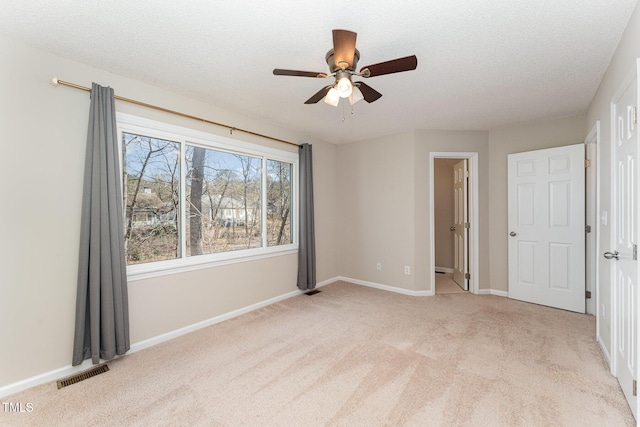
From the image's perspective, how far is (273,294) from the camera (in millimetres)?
3805

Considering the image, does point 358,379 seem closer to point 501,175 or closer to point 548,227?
point 548,227

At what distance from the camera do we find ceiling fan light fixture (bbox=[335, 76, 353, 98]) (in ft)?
5.71

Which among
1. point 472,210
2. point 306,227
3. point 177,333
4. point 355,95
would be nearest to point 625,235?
point 355,95

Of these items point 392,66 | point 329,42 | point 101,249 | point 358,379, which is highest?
point 329,42

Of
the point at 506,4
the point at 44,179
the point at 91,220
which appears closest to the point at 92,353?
the point at 91,220

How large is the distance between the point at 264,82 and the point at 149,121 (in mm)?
1147

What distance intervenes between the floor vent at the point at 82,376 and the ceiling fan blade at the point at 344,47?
9.42 ft

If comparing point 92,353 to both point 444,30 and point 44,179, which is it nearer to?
point 44,179

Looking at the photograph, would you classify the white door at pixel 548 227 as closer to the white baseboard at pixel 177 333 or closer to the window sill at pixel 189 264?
the white baseboard at pixel 177 333

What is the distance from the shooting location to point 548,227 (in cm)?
354

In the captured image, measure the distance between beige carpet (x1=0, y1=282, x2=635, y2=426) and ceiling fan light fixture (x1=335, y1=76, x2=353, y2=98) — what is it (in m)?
2.01

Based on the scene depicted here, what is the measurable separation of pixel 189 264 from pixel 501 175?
13.9 feet

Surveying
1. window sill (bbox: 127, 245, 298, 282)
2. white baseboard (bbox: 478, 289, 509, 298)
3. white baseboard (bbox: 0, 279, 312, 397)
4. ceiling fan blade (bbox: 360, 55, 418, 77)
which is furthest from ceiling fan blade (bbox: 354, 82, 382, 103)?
white baseboard (bbox: 478, 289, 509, 298)

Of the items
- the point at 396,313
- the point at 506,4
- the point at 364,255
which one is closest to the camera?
the point at 506,4
